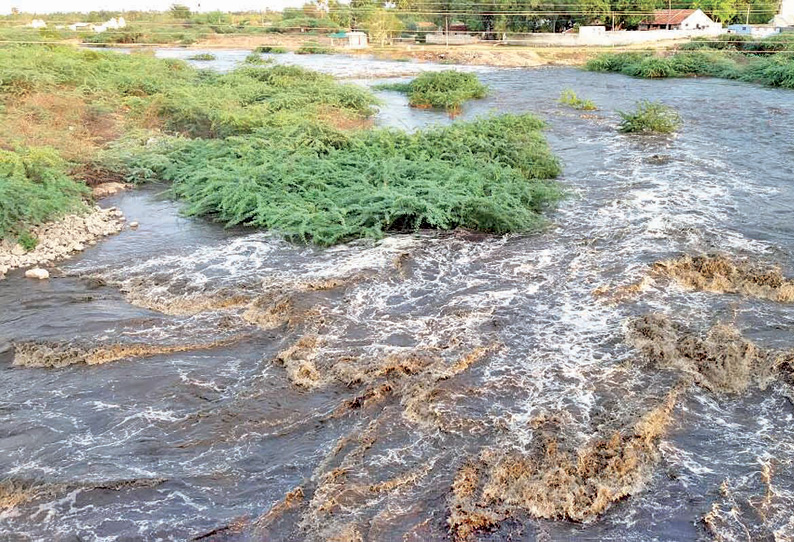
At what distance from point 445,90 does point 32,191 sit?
16005 millimetres

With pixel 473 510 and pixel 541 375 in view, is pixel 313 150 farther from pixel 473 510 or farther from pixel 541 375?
pixel 473 510

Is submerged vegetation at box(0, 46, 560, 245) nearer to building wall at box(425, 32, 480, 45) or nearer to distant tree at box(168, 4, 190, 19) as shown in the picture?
building wall at box(425, 32, 480, 45)

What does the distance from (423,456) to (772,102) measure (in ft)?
73.5

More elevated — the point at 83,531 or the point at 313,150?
the point at 313,150

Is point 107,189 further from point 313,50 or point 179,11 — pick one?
point 179,11

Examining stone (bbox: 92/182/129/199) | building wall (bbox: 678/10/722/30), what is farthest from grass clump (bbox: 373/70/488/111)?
building wall (bbox: 678/10/722/30)

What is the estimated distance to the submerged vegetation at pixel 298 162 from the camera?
34.5ft

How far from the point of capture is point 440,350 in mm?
7004

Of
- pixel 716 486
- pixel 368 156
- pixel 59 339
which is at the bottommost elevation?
pixel 716 486

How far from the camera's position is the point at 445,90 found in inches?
920

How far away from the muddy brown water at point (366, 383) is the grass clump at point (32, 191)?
1.05 m

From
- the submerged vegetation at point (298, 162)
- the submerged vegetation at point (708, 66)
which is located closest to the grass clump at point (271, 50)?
the submerged vegetation at point (708, 66)

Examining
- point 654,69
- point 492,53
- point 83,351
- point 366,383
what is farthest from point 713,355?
point 492,53

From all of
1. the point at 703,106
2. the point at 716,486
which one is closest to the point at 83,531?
the point at 716,486
